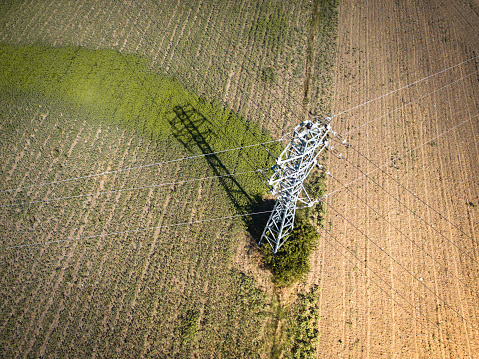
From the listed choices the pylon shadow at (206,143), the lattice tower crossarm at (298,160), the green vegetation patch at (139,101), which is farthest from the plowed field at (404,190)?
the green vegetation patch at (139,101)

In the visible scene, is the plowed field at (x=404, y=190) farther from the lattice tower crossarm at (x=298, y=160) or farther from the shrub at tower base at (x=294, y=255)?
the lattice tower crossarm at (x=298, y=160)

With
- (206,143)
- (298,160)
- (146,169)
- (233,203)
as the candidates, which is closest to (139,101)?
(146,169)

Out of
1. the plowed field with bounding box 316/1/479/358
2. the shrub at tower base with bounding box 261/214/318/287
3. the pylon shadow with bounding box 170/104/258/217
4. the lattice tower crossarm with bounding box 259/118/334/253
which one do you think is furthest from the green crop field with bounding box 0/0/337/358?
the lattice tower crossarm with bounding box 259/118/334/253

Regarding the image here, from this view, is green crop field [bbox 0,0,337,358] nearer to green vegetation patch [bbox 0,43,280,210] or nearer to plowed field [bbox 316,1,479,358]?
green vegetation patch [bbox 0,43,280,210]

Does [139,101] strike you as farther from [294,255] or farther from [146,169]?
[294,255]

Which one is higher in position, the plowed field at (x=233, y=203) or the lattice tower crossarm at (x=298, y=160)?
the lattice tower crossarm at (x=298, y=160)

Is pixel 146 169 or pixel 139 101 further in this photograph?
pixel 139 101

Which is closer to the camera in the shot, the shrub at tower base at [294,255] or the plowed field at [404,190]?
the shrub at tower base at [294,255]

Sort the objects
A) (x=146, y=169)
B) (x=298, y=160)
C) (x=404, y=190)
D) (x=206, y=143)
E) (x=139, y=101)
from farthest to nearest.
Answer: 1. (x=139, y=101)
2. (x=206, y=143)
3. (x=146, y=169)
4. (x=404, y=190)
5. (x=298, y=160)
